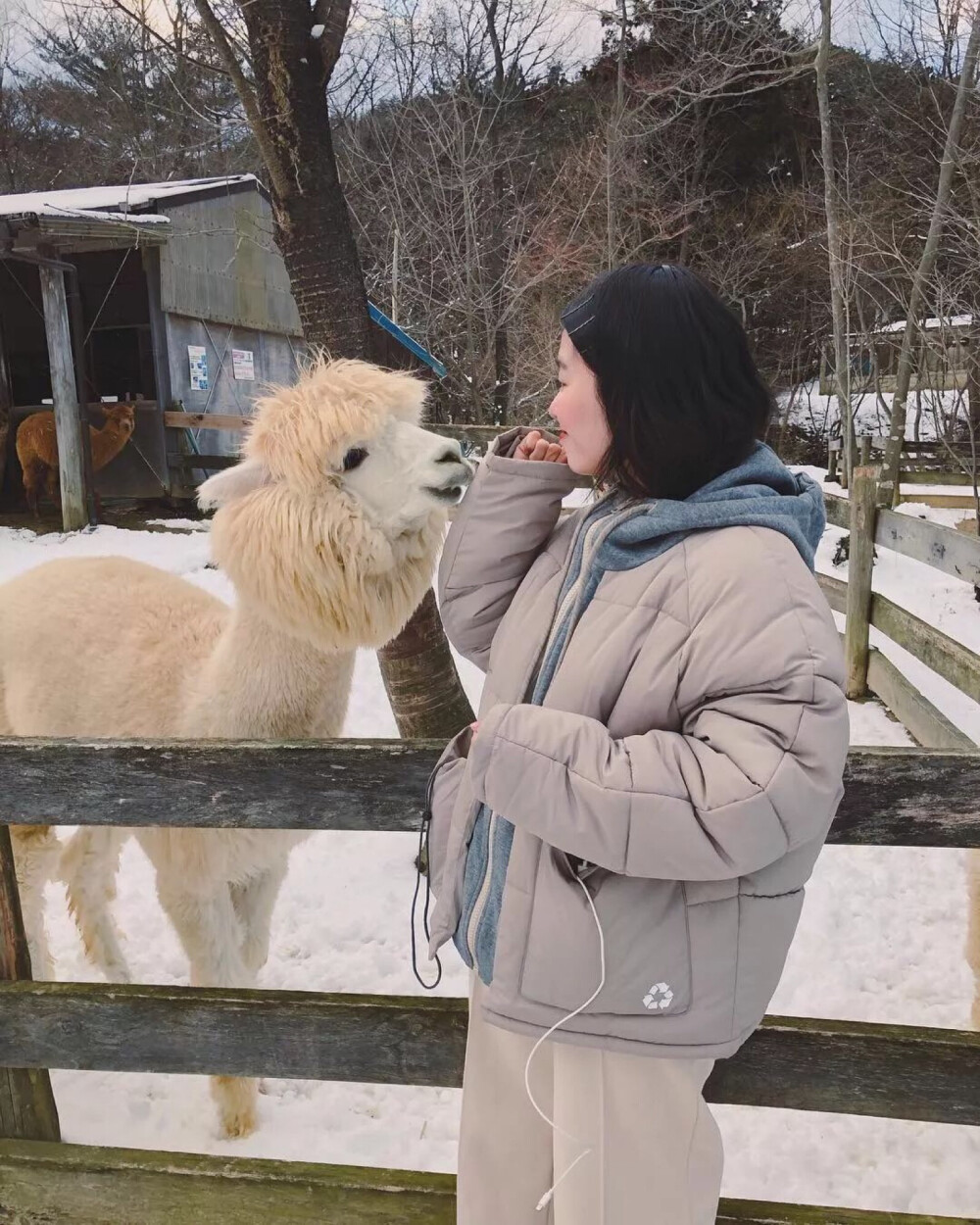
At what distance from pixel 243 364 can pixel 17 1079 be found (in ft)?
46.3

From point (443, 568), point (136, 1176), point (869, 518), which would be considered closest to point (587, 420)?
point (443, 568)

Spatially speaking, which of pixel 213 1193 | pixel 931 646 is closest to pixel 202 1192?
pixel 213 1193

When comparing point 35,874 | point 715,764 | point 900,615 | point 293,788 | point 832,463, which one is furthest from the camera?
point 832,463

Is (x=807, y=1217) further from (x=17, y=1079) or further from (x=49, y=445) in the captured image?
(x=49, y=445)

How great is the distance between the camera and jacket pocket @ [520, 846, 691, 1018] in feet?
3.86

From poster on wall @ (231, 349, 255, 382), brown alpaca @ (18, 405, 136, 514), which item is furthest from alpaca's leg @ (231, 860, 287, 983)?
poster on wall @ (231, 349, 255, 382)

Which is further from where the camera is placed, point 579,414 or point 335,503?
point 335,503

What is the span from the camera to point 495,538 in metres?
1.46

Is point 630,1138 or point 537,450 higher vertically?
point 537,450

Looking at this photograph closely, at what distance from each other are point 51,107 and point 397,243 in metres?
13.7

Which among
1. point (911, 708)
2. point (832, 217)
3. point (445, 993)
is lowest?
point (445, 993)

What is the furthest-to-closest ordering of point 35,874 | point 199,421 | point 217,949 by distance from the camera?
point 199,421 → point 35,874 → point 217,949

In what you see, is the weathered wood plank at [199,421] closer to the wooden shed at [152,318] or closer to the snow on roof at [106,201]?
the wooden shed at [152,318]

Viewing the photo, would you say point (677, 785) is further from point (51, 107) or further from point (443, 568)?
point (51, 107)
